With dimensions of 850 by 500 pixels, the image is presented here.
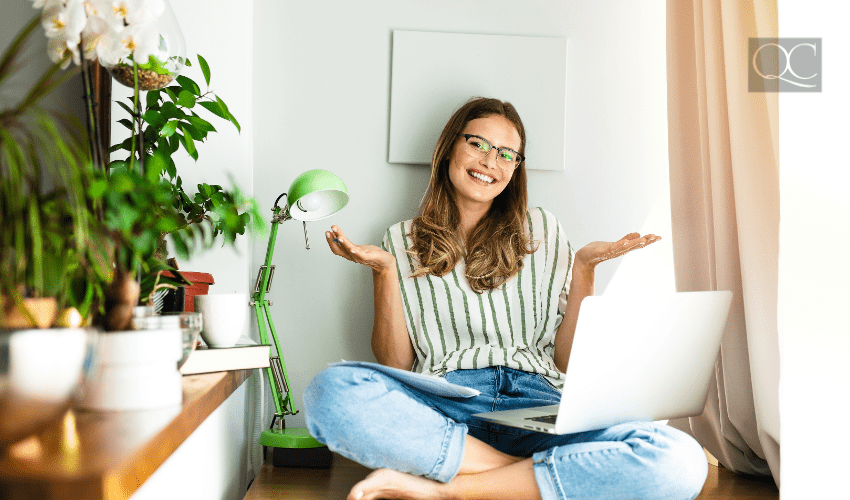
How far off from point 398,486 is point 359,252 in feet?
1.83

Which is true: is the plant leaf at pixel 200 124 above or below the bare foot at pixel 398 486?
above

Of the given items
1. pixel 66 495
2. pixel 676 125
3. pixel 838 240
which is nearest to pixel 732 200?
pixel 676 125

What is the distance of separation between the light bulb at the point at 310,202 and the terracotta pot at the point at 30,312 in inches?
39.2

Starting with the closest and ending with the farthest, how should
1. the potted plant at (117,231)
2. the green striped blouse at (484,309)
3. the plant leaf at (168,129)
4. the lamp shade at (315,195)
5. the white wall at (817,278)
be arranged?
1. the potted plant at (117,231)
2. the white wall at (817,278)
3. the plant leaf at (168,129)
4. the lamp shade at (315,195)
5. the green striped blouse at (484,309)

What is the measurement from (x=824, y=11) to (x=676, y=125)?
748mm

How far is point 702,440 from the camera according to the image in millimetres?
1755

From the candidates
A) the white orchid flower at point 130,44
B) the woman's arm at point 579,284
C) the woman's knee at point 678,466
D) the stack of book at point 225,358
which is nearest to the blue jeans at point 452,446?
the woman's knee at point 678,466

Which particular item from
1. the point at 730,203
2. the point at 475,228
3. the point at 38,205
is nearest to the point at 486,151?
the point at 475,228

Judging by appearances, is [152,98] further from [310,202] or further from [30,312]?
[30,312]

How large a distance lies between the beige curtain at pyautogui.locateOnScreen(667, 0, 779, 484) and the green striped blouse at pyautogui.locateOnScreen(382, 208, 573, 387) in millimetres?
346

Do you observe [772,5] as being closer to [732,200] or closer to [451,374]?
[732,200]

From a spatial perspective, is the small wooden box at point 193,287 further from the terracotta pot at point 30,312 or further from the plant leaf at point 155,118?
the terracotta pot at point 30,312

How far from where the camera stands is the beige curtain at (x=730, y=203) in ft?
4.72

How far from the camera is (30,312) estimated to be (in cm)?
53
